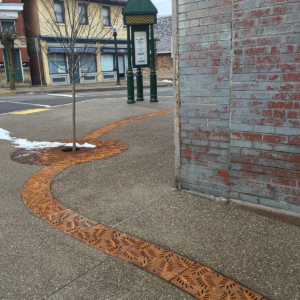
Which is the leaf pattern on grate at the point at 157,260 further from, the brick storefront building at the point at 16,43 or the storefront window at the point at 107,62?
the storefront window at the point at 107,62

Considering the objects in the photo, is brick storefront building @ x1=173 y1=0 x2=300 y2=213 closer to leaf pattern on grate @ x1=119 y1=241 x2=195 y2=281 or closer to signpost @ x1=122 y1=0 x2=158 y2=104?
leaf pattern on grate @ x1=119 y1=241 x2=195 y2=281

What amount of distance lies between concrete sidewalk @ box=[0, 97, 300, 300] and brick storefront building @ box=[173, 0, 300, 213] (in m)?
0.34

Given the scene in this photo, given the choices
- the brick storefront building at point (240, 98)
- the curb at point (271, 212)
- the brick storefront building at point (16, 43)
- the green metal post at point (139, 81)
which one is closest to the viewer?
the brick storefront building at point (240, 98)

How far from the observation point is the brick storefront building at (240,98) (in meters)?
3.06

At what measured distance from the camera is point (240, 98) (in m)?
3.36

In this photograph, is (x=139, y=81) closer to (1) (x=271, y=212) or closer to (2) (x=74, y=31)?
(2) (x=74, y=31)

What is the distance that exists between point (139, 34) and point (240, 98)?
30.1ft

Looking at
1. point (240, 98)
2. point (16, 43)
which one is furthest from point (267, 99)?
point (16, 43)

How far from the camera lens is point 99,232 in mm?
3207

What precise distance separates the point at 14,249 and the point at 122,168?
Result: 2.29 m

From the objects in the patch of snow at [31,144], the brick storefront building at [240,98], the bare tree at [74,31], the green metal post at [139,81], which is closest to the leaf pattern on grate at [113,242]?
the brick storefront building at [240,98]

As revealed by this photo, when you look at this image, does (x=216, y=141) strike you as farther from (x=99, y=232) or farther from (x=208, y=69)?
(x=99, y=232)

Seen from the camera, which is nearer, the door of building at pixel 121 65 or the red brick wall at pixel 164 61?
the door of building at pixel 121 65

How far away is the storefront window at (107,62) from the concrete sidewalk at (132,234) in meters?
26.7
